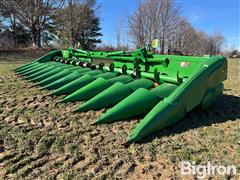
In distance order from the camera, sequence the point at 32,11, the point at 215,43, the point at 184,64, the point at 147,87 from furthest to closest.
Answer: the point at 215,43
the point at 32,11
the point at 184,64
the point at 147,87

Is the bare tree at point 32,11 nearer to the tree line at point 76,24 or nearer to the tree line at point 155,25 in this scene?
the tree line at point 76,24

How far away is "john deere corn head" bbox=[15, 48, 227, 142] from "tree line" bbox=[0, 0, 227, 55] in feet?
56.5

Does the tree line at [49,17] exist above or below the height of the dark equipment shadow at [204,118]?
above

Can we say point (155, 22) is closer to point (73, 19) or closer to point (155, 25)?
point (155, 25)

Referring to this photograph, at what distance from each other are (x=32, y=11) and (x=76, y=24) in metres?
4.99

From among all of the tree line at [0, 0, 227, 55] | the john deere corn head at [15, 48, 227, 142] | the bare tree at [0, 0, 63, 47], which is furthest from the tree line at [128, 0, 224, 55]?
the john deere corn head at [15, 48, 227, 142]

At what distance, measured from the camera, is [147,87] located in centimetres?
427

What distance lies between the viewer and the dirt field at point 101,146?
2.34m

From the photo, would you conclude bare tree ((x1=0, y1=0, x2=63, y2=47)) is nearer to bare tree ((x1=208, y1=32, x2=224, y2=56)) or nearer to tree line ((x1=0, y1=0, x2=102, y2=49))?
tree line ((x1=0, y1=0, x2=102, y2=49))

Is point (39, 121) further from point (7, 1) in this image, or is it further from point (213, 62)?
point (7, 1)

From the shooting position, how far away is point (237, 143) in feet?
9.36

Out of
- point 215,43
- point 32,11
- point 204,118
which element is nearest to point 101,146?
point 204,118

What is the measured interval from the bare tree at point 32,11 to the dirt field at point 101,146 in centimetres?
2495

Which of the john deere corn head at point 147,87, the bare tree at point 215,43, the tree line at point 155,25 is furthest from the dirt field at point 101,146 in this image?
the bare tree at point 215,43
